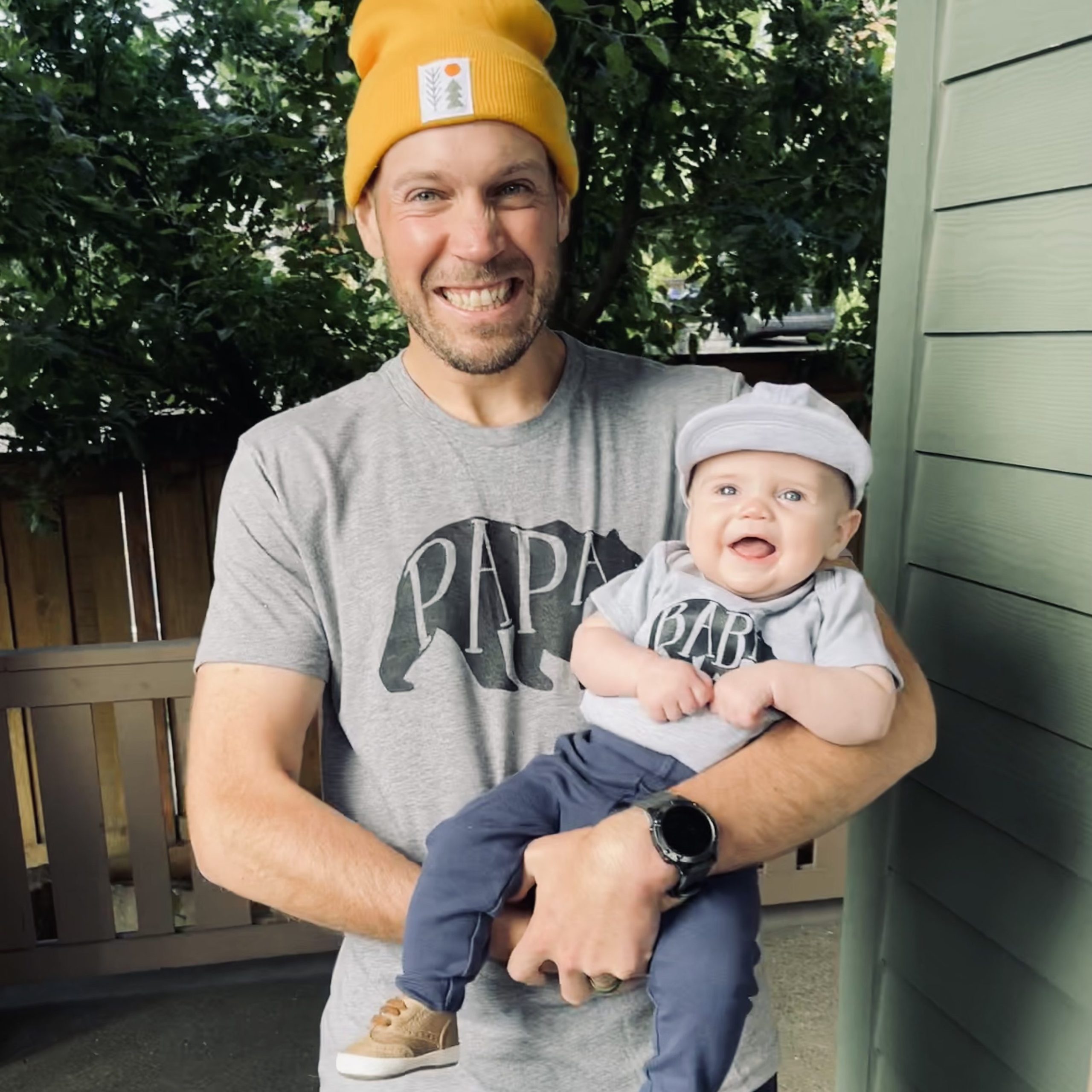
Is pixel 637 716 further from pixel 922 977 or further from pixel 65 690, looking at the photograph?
pixel 65 690

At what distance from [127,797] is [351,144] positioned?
2.02 m

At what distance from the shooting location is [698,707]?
48.6 inches

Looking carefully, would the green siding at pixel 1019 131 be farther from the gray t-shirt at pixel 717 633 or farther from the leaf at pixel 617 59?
the leaf at pixel 617 59

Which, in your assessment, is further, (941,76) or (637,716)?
(941,76)

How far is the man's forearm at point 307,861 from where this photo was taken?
1.20 metres

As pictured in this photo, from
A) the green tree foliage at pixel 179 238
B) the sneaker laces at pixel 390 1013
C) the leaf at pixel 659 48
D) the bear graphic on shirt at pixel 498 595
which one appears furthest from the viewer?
the green tree foliage at pixel 179 238

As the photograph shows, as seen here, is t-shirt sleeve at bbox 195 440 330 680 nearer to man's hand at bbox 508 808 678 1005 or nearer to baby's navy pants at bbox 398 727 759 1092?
baby's navy pants at bbox 398 727 759 1092

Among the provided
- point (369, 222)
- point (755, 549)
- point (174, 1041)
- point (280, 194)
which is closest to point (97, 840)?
point (174, 1041)

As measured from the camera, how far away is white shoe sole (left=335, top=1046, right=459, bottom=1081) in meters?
1.22

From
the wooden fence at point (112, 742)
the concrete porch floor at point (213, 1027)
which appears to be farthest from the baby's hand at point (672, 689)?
the concrete porch floor at point (213, 1027)

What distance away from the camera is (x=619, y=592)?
132 cm

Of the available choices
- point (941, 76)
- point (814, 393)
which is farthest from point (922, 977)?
point (941, 76)

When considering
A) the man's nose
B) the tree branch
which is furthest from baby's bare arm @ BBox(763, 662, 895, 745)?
the tree branch

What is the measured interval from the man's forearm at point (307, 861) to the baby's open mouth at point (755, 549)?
1.69ft
